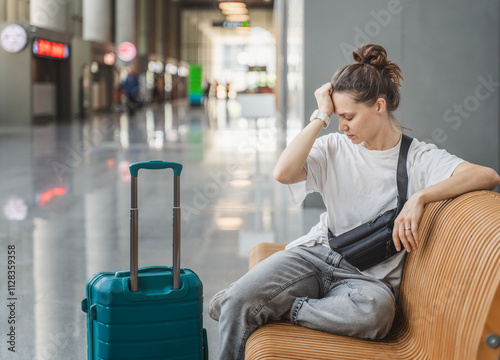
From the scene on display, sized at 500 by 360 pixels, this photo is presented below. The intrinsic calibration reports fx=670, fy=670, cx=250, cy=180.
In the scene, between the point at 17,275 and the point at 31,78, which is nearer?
the point at 17,275

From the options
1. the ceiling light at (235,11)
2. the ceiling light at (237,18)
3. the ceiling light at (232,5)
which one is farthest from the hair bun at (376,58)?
the ceiling light at (237,18)

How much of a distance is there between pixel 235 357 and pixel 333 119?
5.05 meters

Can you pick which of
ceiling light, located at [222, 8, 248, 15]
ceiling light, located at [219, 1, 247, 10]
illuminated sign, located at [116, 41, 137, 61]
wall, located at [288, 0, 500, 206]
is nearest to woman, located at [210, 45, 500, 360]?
wall, located at [288, 0, 500, 206]

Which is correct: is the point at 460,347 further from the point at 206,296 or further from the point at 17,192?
the point at 17,192

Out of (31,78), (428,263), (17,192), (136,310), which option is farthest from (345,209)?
(31,78)

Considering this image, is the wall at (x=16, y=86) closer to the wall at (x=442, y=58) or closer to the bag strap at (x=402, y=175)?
the wall at (x=442, y=58)

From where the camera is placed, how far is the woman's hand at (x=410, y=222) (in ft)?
7.72

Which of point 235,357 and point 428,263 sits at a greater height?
point 428,263

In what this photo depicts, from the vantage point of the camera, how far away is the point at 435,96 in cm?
723

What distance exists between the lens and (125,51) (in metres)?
35.3

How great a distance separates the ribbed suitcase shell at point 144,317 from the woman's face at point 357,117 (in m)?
0.82

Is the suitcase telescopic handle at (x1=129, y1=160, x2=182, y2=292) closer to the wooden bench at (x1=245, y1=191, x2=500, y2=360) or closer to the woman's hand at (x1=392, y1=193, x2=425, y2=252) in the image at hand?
the wooden bench at (x1=245, y1=191, x2=500, y2=360)

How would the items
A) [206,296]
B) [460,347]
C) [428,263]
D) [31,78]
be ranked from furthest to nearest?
[31,78] → [206,296] → [428,263] → [460,347]

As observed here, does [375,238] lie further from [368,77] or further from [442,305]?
[368,77]
